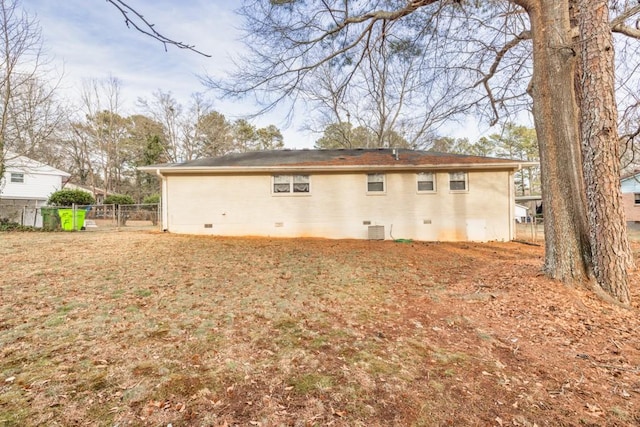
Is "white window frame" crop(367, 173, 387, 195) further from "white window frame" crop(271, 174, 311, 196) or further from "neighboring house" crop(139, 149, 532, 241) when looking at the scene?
"white window frame" crop(271, 174, 311, 196)

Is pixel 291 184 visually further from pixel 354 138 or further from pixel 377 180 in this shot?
pixel 354 138

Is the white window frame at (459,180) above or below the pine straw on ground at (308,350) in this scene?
above

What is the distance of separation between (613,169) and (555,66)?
179 centimetres

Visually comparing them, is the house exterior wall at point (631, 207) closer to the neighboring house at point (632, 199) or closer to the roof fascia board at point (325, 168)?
the neighboring house at point (632, 199)

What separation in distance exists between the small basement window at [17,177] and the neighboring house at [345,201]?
1789cm

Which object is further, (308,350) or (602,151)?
(602,151)

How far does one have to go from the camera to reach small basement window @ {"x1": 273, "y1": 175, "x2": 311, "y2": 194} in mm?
10484

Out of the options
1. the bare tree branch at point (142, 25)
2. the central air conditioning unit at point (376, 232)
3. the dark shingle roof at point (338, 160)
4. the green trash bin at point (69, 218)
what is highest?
the dark shingle roof at point (338, 160)

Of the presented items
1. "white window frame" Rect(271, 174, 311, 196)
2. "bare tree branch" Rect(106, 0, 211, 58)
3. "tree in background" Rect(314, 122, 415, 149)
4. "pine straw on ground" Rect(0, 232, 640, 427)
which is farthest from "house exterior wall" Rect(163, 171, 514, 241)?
"tree in background" Rect(314, 122, 415, 149)

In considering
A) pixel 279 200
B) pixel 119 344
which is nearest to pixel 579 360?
pixel 119 344

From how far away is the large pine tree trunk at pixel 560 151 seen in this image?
419 cm

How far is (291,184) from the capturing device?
10500mm

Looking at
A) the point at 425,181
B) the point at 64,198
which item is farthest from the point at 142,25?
the point at 64,198

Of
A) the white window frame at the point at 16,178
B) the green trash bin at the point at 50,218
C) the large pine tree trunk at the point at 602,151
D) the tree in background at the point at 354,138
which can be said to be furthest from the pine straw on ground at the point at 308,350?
the white window frame at the point at 16,178
